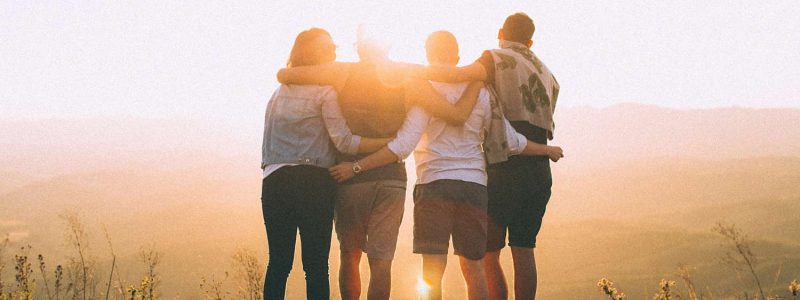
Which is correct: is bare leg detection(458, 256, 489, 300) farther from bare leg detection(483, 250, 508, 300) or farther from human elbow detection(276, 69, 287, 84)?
human elbow detection(276, 69, 287, 84)

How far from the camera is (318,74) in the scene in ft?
12.2

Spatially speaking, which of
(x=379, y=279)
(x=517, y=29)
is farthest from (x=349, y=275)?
(x=517, y=29)

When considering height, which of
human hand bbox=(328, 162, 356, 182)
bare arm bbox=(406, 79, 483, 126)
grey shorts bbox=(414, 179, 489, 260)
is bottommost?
grey shorts bbox=(414, 179, 489, 260)

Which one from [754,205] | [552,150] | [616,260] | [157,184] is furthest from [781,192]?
[157,184]

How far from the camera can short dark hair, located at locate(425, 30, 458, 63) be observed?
390 centimetres

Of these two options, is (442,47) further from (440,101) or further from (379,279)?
(379,279)

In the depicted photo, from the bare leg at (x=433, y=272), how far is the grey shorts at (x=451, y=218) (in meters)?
0.04

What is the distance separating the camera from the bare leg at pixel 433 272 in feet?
12.3

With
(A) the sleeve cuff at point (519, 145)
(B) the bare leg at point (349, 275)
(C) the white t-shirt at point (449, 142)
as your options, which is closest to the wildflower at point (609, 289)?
(C) the white t-shirt at point (449, 142)

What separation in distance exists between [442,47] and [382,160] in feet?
2.62

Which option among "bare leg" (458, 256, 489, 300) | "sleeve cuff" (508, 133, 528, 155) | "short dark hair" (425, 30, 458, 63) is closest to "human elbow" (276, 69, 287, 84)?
"short dark hair" (425, 30, 458, 63)

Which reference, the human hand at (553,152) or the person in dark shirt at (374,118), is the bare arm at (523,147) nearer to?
the human hand at (553,152)

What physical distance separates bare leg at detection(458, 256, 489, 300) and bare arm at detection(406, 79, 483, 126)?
859mm

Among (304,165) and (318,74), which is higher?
(318,74)
